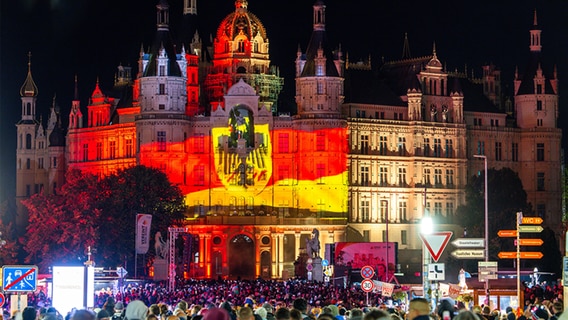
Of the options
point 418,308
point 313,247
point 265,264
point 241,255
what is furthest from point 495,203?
point 418,308

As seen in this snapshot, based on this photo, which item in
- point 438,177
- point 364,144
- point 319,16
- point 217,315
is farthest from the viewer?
point 438,177

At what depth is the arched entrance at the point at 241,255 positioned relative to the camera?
132 m

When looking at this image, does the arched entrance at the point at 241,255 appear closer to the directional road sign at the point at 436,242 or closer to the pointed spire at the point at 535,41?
the pointed spire at the point at 535,41

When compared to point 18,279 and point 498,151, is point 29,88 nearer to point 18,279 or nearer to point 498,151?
point 498,151

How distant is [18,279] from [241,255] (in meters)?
93.6

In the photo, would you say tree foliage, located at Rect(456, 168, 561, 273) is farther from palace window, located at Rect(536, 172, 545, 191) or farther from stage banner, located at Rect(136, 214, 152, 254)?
stage banner, located at Rect(136, 214, 152, 254)

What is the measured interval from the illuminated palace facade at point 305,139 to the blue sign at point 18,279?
3445 inches

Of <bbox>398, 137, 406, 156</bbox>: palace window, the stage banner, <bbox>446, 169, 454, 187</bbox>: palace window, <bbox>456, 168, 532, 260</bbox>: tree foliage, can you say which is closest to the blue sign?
the stage banner

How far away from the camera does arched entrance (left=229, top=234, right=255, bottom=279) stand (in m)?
132

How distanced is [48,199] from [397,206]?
37.8 m

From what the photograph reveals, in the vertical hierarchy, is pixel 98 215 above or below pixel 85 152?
below

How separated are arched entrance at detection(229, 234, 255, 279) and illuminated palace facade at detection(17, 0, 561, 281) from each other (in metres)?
0.12

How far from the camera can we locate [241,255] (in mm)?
133125

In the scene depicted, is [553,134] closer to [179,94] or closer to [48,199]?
[179,94]
